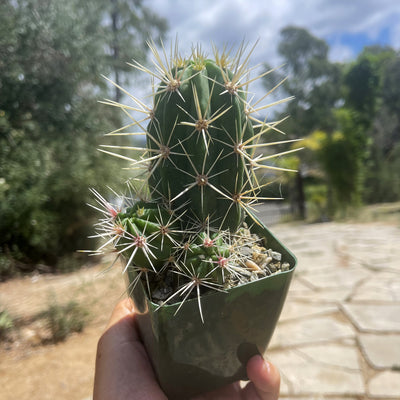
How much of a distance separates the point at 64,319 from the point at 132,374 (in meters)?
1.81

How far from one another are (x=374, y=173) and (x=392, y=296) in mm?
9596

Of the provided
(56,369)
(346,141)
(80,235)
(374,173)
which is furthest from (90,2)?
(374,173)

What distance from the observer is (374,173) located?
11.4m

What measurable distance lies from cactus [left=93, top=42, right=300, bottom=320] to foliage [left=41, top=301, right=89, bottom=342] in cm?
205

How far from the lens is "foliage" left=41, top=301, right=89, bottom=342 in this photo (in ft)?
7.80

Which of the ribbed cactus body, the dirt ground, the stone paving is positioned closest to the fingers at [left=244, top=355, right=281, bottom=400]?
the ribbed cactus body

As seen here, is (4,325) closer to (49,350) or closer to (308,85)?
(49,350)

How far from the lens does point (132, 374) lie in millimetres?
797

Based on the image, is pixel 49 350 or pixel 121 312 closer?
pixel 121 312

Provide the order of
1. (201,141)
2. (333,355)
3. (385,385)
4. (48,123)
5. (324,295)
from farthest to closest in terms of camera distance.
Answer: (48,123), (324,295), (333,355), (385,385), (201,141)

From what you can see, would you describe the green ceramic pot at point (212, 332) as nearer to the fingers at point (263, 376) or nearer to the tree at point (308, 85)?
the fingers at point (263, 376)

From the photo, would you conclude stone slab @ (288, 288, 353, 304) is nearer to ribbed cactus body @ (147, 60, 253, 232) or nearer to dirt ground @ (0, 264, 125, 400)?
dirt ground @ (0, 264, 125, 400)

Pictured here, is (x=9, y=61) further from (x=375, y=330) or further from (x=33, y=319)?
(x=375, y=330)

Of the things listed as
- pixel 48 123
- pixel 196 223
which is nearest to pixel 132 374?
pixel 196 223
